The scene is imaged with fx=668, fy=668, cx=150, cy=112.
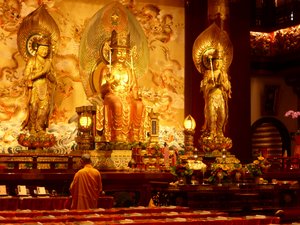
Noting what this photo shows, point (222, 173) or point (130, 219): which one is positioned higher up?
point (222, 173)

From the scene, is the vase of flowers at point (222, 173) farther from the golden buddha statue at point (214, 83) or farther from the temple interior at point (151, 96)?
the golden buddha statue at point (214, 83)

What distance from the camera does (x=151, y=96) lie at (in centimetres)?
1357

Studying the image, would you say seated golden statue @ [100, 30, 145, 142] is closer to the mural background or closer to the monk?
the mural background

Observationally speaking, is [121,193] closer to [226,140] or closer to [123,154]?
[123,154]

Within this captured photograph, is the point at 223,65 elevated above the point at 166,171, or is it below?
above

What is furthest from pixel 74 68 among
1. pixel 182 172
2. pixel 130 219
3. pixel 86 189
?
pixel 130 219

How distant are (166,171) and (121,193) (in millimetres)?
1226

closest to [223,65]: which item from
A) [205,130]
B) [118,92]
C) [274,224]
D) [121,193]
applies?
[205,130]

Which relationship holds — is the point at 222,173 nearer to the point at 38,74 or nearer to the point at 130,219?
the point at 130,219

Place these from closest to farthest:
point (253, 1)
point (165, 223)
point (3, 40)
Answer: point (165, 223)
point (3, 40)
point (253, 1)

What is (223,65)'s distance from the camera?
489 inches

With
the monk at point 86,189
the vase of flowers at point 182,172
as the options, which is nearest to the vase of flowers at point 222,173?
the vase of flowers at point 182,172

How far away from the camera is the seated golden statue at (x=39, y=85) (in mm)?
11227

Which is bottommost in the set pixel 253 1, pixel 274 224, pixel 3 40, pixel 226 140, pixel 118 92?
pixel 274 224
